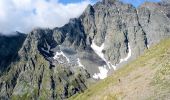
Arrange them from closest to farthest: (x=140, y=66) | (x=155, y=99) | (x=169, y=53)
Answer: (x=155, y=99)
(x=169, y=53)
(x=140, y=66)

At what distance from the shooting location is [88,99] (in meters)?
125

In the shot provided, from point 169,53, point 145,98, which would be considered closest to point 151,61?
point 169,53

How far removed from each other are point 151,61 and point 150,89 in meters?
20.4

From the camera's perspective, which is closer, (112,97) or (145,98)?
(145,98)

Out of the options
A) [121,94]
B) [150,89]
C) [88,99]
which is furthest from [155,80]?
[88,99]

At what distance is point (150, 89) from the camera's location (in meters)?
89.8

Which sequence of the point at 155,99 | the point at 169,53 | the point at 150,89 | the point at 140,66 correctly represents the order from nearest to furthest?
the point at 155,99 → the point at 150,89 → the point at 169,53 → the point at 140,66

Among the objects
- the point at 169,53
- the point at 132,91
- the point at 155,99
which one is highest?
the point at 169,53

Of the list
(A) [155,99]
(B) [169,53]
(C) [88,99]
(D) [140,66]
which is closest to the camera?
(A) [155,99]

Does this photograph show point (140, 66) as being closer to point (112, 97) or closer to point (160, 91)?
point (112, 97)

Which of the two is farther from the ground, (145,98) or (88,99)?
(88,99)

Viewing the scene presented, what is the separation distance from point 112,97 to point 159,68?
13.1 metres

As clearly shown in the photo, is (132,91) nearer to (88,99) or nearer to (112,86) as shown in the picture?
(112,86)

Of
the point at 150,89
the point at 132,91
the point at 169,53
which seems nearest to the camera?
the point at 150,89
